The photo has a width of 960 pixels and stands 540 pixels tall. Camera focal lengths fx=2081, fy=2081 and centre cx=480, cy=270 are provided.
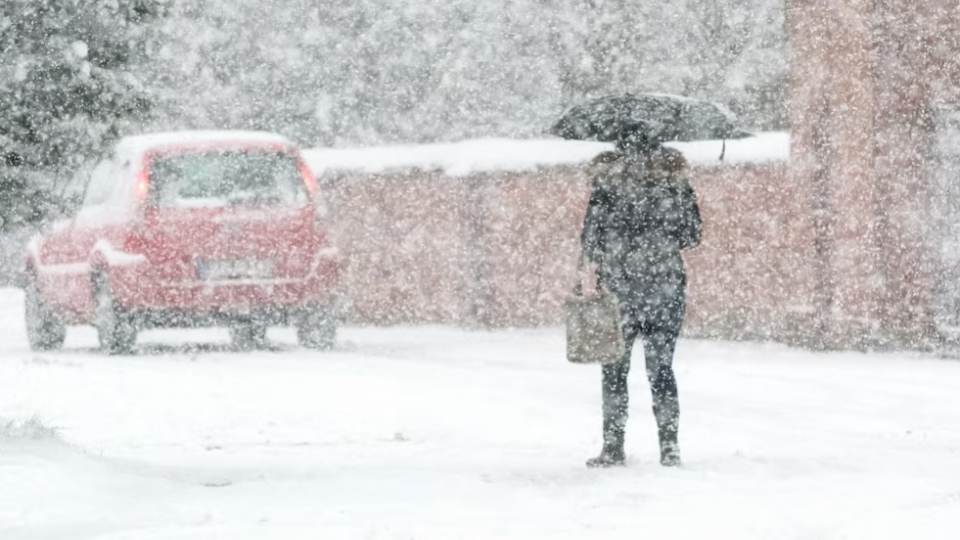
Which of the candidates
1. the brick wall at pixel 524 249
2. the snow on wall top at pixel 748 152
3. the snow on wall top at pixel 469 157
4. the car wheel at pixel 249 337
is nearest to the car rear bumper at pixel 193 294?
the car wheel at pixel 249 337

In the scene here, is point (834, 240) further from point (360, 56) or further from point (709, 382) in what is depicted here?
point (360, 56)

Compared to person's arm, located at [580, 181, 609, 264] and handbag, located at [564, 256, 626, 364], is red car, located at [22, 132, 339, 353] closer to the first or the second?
person's arm, located at [580, 181, 609, 264]

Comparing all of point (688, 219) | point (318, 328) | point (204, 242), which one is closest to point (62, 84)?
point (688, 219)

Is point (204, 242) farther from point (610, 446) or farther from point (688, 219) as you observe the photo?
point (688, 219)

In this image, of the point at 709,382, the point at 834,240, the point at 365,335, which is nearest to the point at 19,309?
the point at 365,335

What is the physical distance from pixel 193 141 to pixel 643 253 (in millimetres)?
7413

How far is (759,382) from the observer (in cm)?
1493

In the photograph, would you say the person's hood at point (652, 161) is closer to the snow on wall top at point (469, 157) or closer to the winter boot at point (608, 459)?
the winter boot at point (608, 459)

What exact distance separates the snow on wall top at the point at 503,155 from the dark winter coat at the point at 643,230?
9.65 metres

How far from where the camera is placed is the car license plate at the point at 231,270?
16.2m

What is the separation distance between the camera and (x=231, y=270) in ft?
53.4

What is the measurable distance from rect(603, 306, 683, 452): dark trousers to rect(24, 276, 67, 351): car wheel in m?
8.97

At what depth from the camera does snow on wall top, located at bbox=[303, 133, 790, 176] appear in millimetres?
19969

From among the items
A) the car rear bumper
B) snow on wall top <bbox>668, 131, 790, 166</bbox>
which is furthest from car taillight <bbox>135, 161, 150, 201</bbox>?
snow on wall top <bbox>668, 131, 790, 166</bbox>
